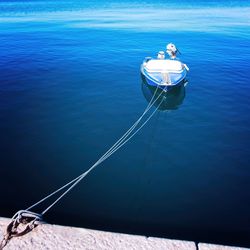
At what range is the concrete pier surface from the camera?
20.7 ft


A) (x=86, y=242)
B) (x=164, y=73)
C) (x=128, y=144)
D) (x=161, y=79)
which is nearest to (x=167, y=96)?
(x=161, y=79)

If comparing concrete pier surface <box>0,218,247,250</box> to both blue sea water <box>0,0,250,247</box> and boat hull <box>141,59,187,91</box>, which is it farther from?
boat hull <box>141,59,187,91</box>

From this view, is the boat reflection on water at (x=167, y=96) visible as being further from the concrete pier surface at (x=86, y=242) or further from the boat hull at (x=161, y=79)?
the concrete pier surface at (x=86, y=242)

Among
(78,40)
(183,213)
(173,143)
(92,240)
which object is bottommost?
(183,213)

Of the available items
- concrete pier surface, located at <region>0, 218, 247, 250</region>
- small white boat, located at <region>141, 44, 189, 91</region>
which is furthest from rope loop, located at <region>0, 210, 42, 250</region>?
small white boat, located at <region>141, 44, 189, 91</region>

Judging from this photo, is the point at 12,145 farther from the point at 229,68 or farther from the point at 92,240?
the point at 229,68

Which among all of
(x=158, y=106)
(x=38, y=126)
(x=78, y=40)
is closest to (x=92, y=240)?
(x=38, y=126)

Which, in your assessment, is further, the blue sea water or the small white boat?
the small white boat

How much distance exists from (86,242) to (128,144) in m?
8.72

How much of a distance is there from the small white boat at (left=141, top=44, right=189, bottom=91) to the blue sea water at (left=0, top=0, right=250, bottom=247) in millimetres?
1397

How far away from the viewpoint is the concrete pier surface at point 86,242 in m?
6.32

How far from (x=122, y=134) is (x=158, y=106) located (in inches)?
185

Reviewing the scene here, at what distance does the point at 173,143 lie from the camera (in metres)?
15.2

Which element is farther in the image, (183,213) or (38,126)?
(38,126)
